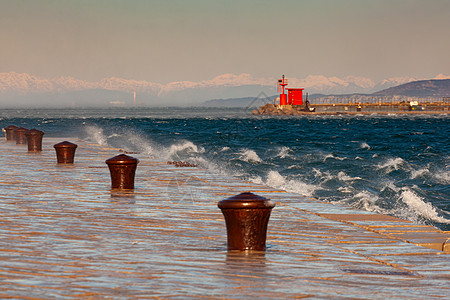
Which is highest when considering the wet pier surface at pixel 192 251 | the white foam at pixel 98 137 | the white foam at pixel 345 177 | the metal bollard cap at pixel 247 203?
the metal bollard cap at pixel 247 203

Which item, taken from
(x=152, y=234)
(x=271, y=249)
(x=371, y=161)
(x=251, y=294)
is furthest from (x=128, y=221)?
(x=371, y=161)

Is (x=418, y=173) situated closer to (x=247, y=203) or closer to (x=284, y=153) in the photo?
(x=284, y=153)

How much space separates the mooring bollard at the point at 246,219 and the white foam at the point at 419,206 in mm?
11039

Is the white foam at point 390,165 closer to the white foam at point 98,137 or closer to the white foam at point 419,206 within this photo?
the white foam at point 419,206

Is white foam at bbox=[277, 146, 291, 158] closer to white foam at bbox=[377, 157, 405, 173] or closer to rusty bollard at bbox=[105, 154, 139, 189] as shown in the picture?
white foam at bbox=[377, 157, 405, 173]

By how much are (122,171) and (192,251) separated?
6219 millimetres


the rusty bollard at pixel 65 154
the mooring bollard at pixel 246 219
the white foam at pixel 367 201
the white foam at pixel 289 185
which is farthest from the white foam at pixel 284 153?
the mooring bollard at pixel 246 219

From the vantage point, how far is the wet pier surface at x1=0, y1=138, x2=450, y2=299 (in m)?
5.88

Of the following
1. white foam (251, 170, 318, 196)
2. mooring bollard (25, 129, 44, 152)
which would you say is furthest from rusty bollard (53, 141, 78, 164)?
white foam (251, 170, 318, 196)

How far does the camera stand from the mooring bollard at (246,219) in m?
7.69

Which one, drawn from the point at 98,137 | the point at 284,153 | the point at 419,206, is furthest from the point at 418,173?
the point at 98,137

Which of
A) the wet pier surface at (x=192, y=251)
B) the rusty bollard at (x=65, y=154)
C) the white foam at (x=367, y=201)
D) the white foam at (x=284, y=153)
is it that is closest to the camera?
the wet pier surface at (x=192, y=251)

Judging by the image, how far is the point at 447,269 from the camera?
7180 millimetres

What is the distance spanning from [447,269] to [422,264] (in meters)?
0.33
